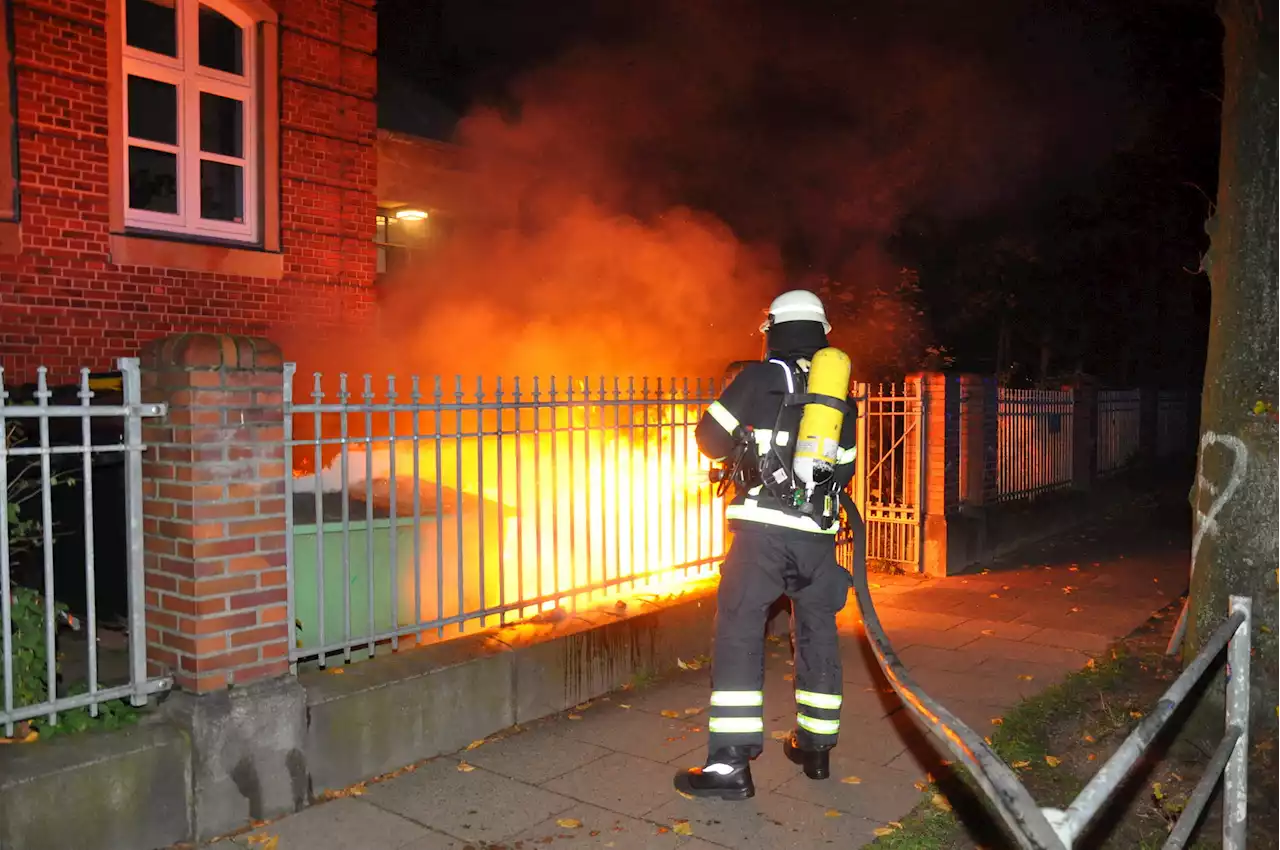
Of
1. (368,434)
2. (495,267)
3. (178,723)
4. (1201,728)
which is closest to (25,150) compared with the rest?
(368,434)

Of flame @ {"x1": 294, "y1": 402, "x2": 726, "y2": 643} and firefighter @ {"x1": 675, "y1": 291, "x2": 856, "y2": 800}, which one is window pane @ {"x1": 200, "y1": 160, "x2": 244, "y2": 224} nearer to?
flame @ {"x1": 294, "y1": 402, "x2": 726, "y2": 643}

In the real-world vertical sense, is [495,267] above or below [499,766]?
above

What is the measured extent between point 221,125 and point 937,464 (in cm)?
687

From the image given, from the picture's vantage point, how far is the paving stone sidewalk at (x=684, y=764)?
370 centimetres

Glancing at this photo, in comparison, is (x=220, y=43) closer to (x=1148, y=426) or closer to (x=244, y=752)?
(x=244, y=752)

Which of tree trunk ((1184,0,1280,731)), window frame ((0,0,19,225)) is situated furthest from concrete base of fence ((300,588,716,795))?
window frame ((0,0,19,225))

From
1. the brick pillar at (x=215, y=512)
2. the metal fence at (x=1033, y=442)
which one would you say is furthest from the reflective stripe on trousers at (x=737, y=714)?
the metal fence at (x=1033, y=442)

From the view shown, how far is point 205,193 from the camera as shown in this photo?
25.8 feet

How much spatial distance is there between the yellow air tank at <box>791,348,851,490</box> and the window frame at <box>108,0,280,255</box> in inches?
217

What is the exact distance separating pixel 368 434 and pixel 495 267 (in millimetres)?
9204

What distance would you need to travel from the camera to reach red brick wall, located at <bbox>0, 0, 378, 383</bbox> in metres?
6.66

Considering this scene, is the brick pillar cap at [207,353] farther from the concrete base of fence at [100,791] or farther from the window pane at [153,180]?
the window pane at [153,180]

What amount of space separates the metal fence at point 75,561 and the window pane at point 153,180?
2.97 metres

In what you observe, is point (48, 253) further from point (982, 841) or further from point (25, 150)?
point (982, 841)
